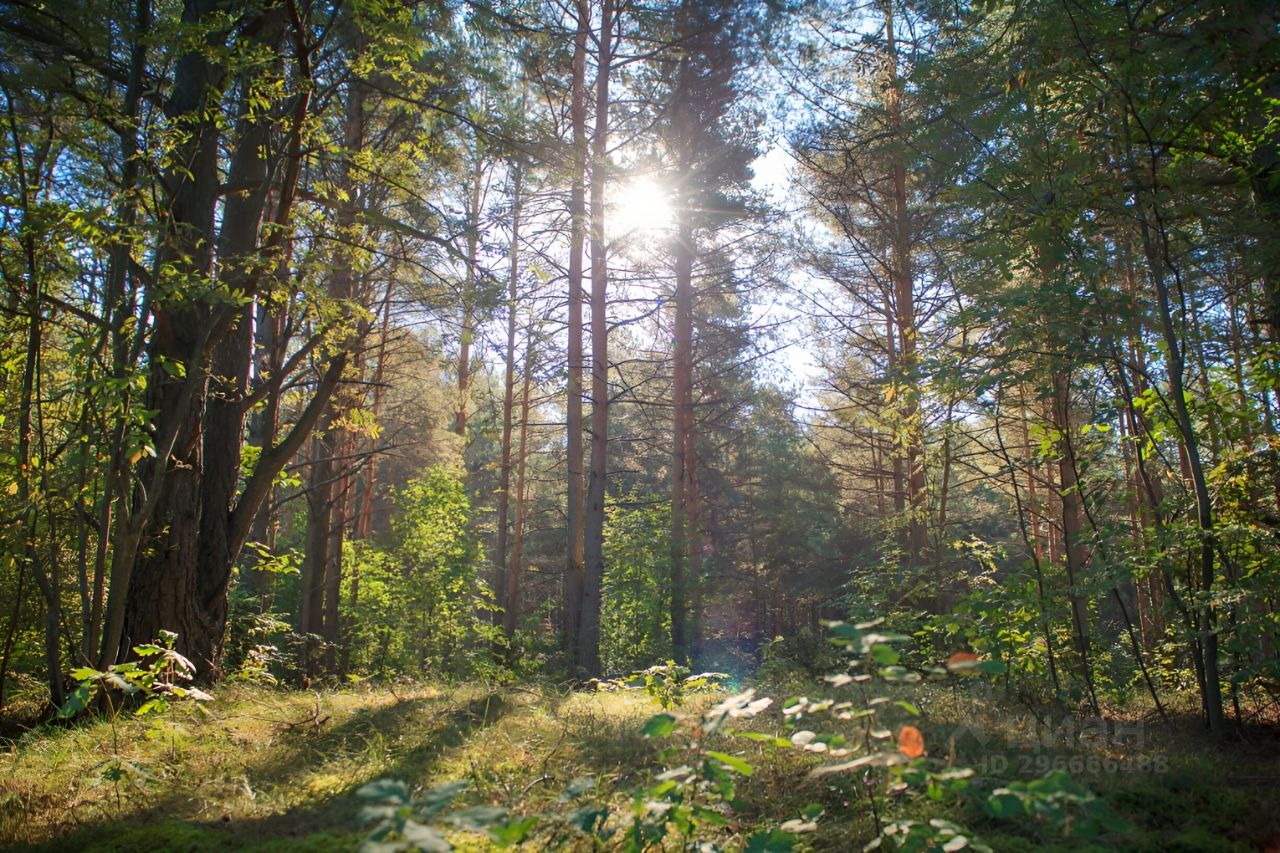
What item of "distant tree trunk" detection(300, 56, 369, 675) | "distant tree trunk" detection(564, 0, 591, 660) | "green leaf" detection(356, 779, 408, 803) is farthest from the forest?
"distant tree trunk" detection(564, 0, 591, 660)

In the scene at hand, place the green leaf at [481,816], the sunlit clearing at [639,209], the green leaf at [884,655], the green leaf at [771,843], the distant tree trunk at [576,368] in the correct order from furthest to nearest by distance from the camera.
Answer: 1. the distant tree trunk at [576,368]
2. the sunlit clearing at [639,209]
3. the green leaf at [771,843]
4. the green leaf at [884,655]
5. the green leaf at [481,816]

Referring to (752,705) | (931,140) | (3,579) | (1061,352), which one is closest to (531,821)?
(752,705)

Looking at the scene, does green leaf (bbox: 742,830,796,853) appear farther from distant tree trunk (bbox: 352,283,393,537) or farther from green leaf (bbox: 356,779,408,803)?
distant tree trunk (bbox: 352,283,393,537)

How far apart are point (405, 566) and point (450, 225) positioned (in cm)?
1155

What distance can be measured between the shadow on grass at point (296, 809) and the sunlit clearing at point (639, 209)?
7.18 m

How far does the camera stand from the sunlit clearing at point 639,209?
31.9 feet

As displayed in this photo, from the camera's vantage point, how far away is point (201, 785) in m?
3.23

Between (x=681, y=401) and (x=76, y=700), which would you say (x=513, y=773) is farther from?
(x=681, y=401)

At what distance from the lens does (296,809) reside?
2908 millimetres

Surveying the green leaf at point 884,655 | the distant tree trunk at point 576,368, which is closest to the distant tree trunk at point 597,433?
the distant tree trunk at point 576,368

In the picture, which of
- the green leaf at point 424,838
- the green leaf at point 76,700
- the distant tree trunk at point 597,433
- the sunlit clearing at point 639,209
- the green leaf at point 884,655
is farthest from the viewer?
the distant tree trunk at point 597,433

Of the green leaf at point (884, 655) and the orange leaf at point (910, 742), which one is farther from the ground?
the green leaf at point (884, 655)

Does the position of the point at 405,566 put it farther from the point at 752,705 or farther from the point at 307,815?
the point at 752,705

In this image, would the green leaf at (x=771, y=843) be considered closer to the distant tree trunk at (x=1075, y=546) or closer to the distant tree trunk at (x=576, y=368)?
the distant tree trunk at (x=1075, y=546)
